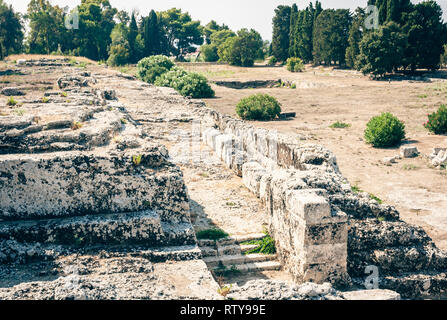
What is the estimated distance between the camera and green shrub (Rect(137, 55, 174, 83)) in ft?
102

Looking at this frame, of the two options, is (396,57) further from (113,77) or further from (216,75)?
(113,77)

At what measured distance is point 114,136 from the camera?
5.54 m

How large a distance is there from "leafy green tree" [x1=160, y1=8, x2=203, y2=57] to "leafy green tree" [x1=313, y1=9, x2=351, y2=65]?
3262 cm

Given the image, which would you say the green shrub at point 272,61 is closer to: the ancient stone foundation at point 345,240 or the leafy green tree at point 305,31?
the leafy green tree at point 305,31

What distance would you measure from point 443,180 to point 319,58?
41.5 metres

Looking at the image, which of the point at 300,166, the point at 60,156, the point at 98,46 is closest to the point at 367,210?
the point at 300,166

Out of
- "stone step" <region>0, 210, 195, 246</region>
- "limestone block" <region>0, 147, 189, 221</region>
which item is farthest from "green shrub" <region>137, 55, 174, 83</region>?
"stone step" <region>0, 210, 195, 246</region>

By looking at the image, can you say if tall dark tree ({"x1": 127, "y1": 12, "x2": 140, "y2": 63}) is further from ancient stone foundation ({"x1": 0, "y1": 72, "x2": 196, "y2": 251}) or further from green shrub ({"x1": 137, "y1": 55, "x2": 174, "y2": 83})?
ancient stone foundation ({"x1": 0, "y1": 72, "x2": 196, "y2": 251})

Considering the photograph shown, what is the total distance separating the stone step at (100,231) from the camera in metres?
3.96

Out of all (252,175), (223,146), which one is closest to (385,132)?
(223,146)

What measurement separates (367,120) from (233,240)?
627 inches

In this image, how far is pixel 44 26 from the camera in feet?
161

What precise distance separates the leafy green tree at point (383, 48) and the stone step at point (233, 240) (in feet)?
113

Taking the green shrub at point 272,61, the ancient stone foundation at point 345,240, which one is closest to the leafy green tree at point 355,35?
the green shrub at point 272,61
